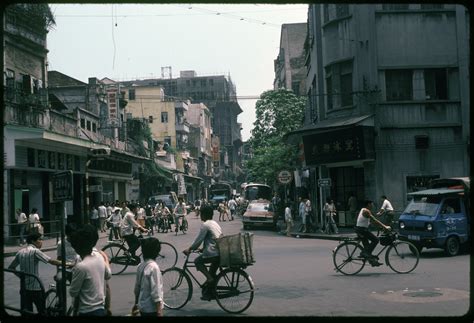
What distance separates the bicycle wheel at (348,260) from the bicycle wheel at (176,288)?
192 inches

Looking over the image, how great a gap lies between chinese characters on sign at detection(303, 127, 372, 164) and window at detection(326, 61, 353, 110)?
1.81m

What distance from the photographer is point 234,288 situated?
368 inches

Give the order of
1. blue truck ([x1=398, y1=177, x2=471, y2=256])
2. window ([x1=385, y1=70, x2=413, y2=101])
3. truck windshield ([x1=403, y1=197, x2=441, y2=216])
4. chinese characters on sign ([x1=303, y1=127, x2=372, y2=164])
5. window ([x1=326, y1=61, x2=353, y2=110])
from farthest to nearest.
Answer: window ([x1=326, y1=61, x2=353, y2=110]), window ([x1=385, y1=70, x2=413, y2=101]), chinese characters on sign ([x1=303, y1=127, x2=372, y2=164]), truck windshield ([x1=403, y1=197, x2=441, y2=216]), blue truck ([x1=398, y1=177, x2=471, y2=256])

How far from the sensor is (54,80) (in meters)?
43.5

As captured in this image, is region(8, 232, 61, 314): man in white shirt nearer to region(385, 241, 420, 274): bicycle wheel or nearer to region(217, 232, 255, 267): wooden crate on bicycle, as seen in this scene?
region(217, 232, 255, 267): wooden crate on bicycle

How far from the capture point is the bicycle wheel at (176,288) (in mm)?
9789

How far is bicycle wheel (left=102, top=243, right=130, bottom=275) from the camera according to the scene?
1400 centimetres

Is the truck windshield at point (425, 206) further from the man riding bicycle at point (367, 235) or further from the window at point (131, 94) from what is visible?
the window at point (131, 94)

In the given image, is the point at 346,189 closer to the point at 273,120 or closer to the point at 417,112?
the point at 417,112

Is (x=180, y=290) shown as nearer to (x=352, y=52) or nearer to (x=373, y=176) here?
(x=373, y=176)

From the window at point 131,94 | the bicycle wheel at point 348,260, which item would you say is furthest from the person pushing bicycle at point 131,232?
the window at point 131,94

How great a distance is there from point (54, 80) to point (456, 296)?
39369mm

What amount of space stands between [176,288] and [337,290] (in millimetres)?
3489

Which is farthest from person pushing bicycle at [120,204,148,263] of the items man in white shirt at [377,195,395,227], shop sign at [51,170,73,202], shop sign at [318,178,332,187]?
shop sign at [318,178,332,187]
